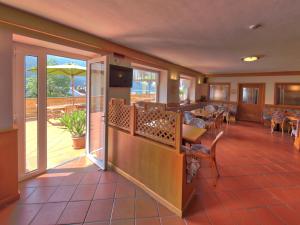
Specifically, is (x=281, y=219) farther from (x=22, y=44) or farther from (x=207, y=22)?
(x=22, y=44)

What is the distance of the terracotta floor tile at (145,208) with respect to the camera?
7.06ft

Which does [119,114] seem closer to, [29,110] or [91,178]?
[91,178]

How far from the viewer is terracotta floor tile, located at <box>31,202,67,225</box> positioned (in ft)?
6.56

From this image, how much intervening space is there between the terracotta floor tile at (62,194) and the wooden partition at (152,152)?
0.82 m

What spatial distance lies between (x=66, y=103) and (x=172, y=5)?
13.7 feet

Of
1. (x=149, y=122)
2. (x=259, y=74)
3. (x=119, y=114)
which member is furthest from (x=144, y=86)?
(x=259, y=74)

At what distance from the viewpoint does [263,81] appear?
27.0ft

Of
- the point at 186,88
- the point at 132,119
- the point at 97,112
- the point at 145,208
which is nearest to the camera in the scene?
the point at 145,208

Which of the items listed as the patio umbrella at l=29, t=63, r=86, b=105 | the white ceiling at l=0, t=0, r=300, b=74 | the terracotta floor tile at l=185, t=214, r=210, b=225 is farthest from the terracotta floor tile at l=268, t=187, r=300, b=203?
the patio umbrella at l=29, t=63, r=86, b=105

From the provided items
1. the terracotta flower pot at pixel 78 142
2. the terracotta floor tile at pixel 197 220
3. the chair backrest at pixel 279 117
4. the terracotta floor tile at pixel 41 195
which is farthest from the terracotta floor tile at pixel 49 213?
the chair backrest at pixel 279 117

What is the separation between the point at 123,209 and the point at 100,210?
0.27 meters

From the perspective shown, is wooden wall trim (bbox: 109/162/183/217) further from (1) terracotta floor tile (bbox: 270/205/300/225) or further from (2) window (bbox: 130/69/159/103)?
(2) window (bbox: 130/69/159/103)

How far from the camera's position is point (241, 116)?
29.8 ft

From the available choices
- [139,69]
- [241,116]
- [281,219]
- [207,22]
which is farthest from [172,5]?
[241,116]
